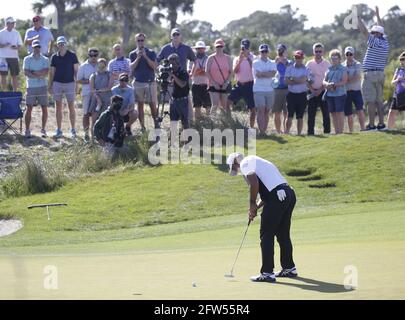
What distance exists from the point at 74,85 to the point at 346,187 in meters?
7.25

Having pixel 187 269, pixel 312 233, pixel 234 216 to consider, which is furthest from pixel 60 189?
pixel 187 269

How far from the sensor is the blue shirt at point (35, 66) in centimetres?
2602

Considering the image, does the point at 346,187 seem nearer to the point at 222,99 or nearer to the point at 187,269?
the point at 222,99

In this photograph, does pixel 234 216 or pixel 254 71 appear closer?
pixel 234 216

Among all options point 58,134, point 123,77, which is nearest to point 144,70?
point 123,77

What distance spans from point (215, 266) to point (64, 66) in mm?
12689

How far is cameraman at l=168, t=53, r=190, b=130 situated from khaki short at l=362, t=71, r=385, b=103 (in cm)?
420

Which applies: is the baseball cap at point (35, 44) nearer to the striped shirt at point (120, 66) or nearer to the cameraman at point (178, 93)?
the striped shirt at point (120, 66)

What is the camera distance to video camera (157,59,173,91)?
25.2m

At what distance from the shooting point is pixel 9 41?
2695cm

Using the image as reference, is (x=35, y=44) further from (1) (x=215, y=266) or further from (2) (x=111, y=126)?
(1) (x=215, y=266)

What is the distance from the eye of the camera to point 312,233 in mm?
18344

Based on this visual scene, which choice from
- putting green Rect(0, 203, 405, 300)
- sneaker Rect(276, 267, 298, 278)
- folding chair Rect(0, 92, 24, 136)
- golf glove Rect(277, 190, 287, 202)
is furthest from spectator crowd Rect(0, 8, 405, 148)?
sneaker Rect(276, 267, 298, 278)

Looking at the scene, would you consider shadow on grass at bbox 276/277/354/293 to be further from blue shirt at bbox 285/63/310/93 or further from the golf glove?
blue shirt at bbox 285/63/310/93
